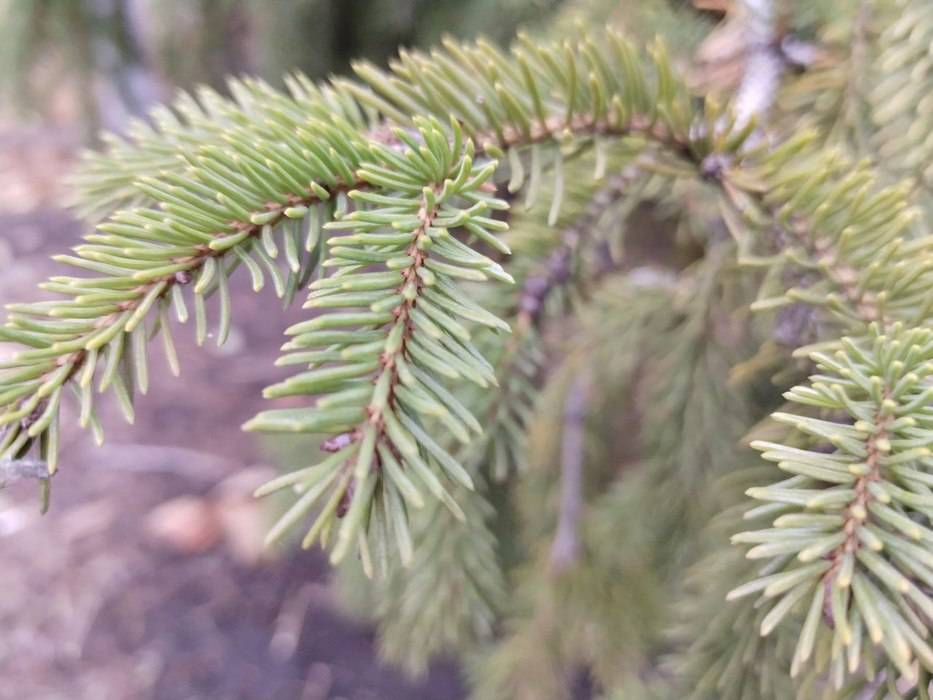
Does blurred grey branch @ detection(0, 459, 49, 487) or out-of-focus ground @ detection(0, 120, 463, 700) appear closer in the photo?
blurred grey branch @ detection(0, 459, 49, 487)

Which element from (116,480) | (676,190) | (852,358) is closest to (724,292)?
(676,190)

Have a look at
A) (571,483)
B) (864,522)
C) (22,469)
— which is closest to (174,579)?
(571,483)

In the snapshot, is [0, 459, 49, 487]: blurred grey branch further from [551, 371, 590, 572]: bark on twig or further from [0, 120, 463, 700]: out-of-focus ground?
[0, 120, 463, 700]: out-of-focus ground

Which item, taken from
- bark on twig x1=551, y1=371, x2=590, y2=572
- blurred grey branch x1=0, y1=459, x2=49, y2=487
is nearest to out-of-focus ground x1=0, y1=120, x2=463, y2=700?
bark on twig x1=551, y1=371, x2=590, y2=572

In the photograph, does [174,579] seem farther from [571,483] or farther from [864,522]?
[864,522]

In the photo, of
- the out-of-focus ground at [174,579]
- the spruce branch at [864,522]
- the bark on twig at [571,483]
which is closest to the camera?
the spruce branch at [864,522]

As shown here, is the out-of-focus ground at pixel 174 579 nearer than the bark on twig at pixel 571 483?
No

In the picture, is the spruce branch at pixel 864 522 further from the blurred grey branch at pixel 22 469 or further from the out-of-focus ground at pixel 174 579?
the out-of-focus ground at pixel 174 579

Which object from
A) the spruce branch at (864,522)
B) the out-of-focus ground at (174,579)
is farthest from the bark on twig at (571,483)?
the out-of-focus ground at (174,579)

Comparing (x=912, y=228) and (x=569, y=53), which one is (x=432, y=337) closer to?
(x=569, y=53)
